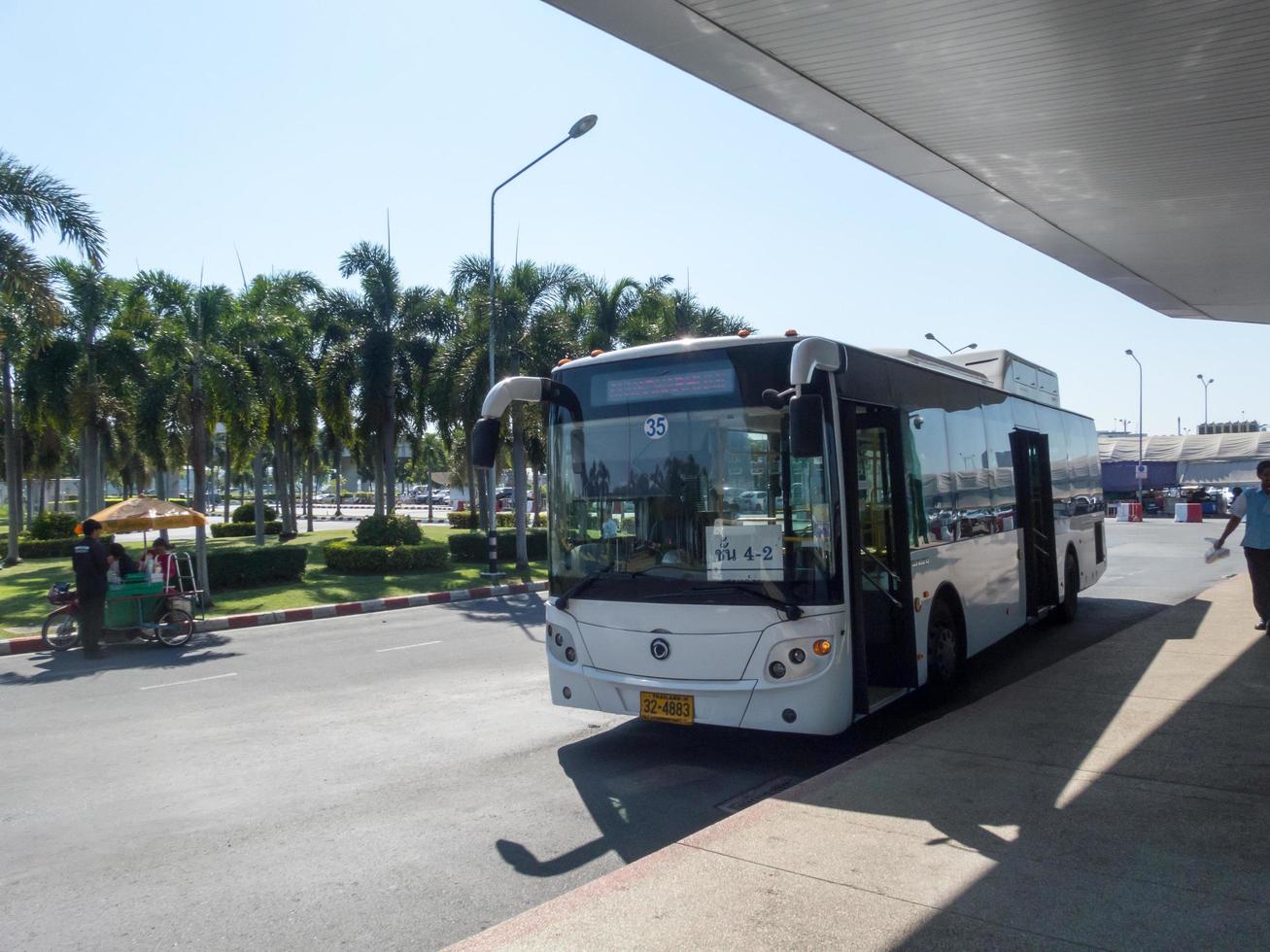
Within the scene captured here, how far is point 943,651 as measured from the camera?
8.64 m

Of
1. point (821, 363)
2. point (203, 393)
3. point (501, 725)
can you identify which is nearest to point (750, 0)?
point (821, 363)

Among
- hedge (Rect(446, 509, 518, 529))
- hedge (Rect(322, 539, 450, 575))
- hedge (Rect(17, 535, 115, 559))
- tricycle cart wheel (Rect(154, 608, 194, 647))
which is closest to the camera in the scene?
tricycle cart wheel (Rect(154, 608, 194, 647))

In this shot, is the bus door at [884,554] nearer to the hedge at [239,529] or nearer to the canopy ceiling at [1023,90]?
the canopy ceiling at [1023,90]

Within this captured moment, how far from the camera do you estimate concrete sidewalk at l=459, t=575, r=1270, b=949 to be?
4066mm

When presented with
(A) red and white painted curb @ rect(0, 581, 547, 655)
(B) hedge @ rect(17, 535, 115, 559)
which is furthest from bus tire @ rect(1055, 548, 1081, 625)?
(B) hedge @ rect(17, 535, 115, 559)

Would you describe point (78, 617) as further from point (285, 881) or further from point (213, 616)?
point (285, 881)

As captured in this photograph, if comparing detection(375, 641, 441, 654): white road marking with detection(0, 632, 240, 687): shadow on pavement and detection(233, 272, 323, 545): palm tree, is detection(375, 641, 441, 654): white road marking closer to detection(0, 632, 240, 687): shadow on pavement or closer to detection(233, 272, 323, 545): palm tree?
detection(0, 632, 240, 687): shadow on pavement

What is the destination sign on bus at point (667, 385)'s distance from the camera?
23.0 ft

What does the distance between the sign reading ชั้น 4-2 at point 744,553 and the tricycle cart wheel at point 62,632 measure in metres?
10.3

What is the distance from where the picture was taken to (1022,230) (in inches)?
544

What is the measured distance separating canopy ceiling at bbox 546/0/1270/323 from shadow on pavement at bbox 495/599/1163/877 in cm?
536

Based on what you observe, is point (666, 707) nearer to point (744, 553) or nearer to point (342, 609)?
point (744, 553)

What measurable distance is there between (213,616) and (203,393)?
5.58 meters

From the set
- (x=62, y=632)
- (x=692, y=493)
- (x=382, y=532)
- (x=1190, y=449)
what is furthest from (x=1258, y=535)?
(x=1190, y=449)
